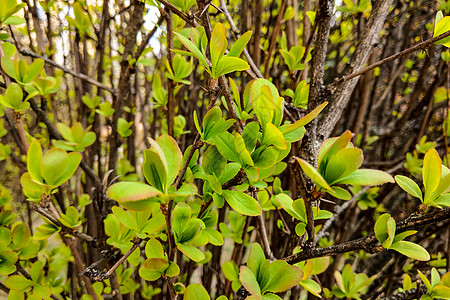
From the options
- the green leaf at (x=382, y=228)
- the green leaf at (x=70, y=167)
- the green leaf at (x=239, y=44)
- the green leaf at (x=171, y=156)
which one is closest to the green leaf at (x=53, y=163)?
the green leaf at (x=70, y=167)

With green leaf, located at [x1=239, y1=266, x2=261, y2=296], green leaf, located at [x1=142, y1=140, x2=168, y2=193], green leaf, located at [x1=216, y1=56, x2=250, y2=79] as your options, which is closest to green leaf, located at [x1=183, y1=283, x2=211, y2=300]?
green leaf, located at [x1=239, y1=266, x2=261, y2=296]

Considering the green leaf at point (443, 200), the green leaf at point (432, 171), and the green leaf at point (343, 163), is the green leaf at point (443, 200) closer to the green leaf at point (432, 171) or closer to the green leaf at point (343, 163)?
the green leaf at point (432, 171)

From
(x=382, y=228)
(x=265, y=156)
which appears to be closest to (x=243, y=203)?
(x=265, y=156)

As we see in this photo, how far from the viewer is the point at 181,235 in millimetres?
336

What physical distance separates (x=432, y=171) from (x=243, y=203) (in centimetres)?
22

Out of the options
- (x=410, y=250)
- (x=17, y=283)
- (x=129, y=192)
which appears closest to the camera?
(x=129, y=192)

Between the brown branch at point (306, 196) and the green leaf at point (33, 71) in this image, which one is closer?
the brown branch at point (306, 196)

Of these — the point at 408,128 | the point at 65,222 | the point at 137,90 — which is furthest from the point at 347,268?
the point at 137,90

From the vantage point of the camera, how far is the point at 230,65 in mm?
311

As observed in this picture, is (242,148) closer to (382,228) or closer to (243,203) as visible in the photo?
(243,203)

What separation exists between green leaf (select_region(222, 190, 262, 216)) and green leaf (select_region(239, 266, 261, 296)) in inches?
3.2

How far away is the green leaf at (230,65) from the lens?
11.9 inches

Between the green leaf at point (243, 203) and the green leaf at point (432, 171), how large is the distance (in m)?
0.20

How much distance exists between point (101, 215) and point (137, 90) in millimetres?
856
